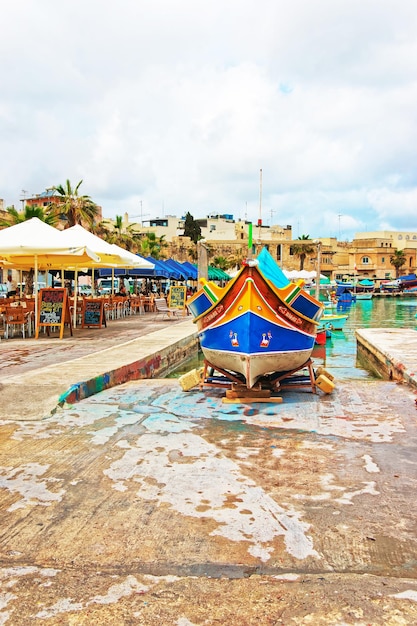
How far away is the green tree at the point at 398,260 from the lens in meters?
94.2

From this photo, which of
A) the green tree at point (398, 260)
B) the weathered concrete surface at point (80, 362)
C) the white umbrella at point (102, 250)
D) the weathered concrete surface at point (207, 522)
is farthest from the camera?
the green tree at point (398, 260)

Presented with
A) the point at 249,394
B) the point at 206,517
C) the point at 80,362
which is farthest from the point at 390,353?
the point at 206,517

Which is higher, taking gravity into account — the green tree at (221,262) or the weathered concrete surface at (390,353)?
the green tree at (221,262)

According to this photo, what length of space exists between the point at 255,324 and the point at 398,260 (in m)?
92.7

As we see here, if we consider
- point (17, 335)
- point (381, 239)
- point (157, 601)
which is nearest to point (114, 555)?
point (157, 601)

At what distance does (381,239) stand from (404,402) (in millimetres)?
97902

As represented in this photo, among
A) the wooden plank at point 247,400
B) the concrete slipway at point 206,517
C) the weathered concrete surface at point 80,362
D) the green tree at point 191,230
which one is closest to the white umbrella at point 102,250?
the weathered concrete surface at point 80,362

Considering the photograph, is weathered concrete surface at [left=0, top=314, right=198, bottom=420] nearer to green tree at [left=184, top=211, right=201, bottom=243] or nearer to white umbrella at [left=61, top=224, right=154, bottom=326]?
white umbrella at [left=61, top=224, right=154, bottom=326]

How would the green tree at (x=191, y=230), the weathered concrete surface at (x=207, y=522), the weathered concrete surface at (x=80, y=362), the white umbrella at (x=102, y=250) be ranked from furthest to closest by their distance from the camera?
the green tree at (x=191, y=230), the white umbrella at (x=102, y=250), the weathered concrete surface at (x=80, y=362), the weathered concrete surface at (x=207, y=522)

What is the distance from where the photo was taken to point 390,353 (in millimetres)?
12305

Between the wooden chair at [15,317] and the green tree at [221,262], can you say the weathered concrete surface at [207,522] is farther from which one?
the green tree at [221,262]

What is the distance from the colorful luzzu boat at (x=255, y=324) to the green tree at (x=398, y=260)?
91.5 metres

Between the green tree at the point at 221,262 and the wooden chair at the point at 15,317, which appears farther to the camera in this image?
the green tree at the point at 221,262

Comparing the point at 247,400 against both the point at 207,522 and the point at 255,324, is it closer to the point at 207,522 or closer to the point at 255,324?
the point at 255,324
